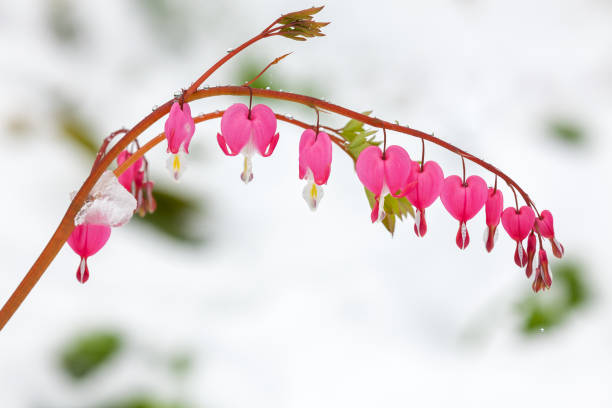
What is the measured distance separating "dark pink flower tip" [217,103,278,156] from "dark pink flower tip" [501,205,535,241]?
0.34 metres

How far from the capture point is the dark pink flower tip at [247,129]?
2.48 ft

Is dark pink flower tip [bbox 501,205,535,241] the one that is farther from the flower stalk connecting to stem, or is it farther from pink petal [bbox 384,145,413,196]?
pink petal [bbox 384,145,413,196]

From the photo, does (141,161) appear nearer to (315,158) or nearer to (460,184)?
(315,158)

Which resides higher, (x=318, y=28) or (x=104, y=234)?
(x=318, y=28)

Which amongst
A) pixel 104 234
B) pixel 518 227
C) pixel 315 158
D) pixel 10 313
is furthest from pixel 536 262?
pixel 10 313

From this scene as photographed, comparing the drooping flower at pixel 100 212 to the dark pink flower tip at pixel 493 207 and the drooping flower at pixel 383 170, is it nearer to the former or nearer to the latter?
the drooping flower at pixel 383 170

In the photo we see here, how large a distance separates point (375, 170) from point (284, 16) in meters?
0.22

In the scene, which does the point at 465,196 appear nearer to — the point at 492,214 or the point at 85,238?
the point at 492,214

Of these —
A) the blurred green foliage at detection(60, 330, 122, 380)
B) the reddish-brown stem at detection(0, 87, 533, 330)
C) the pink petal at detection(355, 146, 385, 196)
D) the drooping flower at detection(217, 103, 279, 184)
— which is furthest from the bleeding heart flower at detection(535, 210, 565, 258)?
the blurred green foliage at detection(60, 330, 122, 380)

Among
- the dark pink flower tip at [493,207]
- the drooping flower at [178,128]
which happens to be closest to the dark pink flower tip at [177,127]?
the drooping flower at [178,128]

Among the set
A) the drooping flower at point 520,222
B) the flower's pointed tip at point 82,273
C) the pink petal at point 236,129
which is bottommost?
the flower's pointed tip at point 82,273

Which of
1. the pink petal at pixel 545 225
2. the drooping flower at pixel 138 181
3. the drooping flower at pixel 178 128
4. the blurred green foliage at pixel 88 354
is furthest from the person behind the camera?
the blurred green foliage at pixel 88 354

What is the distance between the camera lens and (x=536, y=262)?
2.68 feet

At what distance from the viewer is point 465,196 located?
820 millimetres
